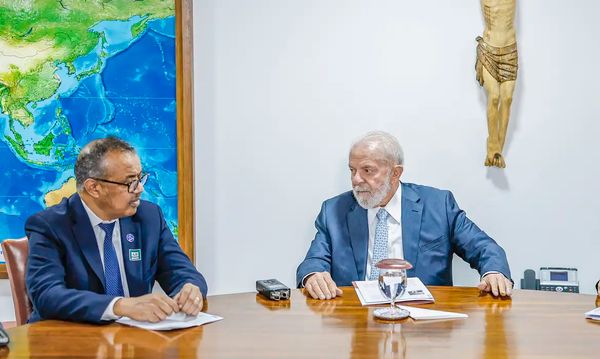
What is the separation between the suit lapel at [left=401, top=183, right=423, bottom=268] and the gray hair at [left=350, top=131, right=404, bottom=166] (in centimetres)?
18

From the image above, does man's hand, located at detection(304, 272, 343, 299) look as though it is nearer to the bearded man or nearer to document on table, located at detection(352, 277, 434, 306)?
document on table, located at detection(352, 277, 434, 306)

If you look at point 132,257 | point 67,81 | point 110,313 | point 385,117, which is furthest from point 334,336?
point 67,81

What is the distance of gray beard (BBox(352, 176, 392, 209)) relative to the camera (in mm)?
3064

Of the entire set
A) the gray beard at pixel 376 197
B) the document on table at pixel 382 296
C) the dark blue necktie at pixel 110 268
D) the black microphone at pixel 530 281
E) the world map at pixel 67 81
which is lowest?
the black microphone at pixel 530 281

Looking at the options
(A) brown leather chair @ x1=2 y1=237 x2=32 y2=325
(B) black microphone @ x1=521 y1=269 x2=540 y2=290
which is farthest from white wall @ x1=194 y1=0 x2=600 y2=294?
(A) brown leather chair @ x1=2 y1=237 x2=32 y2=325

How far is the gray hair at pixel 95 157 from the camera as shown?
2.44 metres

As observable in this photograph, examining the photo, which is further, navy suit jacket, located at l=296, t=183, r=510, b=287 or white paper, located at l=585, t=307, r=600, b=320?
navy suit jacket, located at l=296, t=183, r=510, b=287

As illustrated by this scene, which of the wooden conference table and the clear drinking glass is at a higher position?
the clear drinking glass

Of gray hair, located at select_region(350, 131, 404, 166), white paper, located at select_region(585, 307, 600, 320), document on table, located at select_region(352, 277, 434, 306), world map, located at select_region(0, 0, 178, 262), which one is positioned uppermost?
world map, located at select_region(0, 0, 178, 262)

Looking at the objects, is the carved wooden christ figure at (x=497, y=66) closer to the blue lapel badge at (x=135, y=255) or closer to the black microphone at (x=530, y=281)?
the black microphone at (x=530, y=281)

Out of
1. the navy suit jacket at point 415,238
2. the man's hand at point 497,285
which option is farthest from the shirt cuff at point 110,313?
the man's hand at point 497,285

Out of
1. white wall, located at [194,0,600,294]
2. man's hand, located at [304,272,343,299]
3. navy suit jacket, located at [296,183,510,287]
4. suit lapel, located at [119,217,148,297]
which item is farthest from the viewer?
white wall, located at [194,0,600,294]


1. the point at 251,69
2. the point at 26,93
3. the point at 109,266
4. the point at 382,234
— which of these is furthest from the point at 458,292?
the point at 26,93

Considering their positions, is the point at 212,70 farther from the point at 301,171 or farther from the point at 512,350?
the point at 512,350
